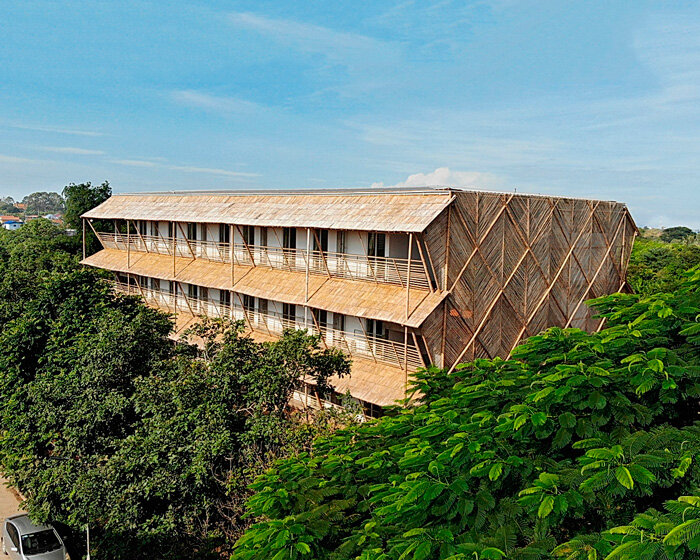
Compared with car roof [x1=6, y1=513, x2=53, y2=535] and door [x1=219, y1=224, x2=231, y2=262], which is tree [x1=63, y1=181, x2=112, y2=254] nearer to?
door [x1=219, y1=224, x2=231, y2=262]

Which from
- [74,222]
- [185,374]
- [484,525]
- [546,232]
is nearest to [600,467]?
[484,525]

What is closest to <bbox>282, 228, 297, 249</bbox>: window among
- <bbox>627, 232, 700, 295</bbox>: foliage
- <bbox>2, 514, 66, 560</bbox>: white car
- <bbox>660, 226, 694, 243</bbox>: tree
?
<bbox>2, 514, 66, 560</bbox>: white car

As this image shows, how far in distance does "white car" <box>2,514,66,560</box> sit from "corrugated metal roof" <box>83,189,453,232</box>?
38.7 feet

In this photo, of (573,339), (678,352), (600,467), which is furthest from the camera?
(573,339)

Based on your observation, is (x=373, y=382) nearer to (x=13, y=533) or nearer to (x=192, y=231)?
(x=13, y=533)

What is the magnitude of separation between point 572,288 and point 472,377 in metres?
15.8

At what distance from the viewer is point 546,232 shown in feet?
74.1

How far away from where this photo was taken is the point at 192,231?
30359mm

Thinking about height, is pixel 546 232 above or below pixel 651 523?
above

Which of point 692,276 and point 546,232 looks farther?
point 546,232

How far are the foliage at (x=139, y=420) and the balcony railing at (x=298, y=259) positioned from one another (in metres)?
5.01

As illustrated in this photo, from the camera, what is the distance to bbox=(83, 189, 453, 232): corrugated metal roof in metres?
18.7

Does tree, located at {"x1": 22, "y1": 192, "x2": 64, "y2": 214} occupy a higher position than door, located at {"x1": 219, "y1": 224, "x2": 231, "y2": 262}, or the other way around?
tree, located at {"x1": 22, "y1": 192, "x2": 64, "y2": 214}

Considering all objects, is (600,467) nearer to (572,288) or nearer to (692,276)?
(692,276)
